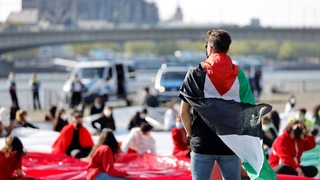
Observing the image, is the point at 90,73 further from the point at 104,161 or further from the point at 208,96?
the point at 208,96

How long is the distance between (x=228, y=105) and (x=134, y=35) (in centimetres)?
7124

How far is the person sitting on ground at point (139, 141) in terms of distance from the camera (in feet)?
41.1

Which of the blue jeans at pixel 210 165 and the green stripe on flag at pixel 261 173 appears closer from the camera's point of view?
the blue jeans at pixel 210 165

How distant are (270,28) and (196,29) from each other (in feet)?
21.9

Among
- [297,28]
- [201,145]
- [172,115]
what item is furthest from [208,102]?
[297,28]

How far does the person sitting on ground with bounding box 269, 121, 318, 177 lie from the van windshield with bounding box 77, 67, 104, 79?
21.4 meters

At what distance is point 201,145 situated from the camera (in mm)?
6023

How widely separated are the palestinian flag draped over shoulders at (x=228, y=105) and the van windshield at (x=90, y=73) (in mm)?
25677

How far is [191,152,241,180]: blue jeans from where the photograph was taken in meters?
6.02

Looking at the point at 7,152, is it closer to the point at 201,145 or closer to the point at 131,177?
the point at 131,177

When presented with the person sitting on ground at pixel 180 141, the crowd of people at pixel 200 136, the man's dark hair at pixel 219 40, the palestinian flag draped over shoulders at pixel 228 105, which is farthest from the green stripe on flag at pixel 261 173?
the person sitting on ground at pixel 180 141

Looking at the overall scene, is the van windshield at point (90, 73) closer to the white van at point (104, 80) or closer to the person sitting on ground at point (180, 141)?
the white van at point (104, 80)

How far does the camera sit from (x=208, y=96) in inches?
240

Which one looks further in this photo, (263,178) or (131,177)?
(131,177)
